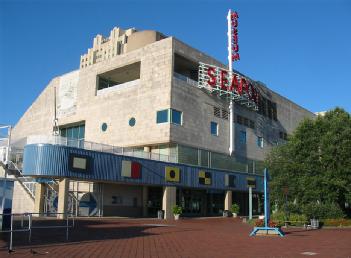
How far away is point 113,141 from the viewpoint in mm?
48281

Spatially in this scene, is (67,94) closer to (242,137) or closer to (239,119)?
(239,119)

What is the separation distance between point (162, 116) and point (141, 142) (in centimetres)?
385

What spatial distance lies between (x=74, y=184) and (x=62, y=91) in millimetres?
20565

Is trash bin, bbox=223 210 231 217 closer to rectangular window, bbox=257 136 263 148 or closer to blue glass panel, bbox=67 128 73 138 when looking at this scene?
rectangular window, bbox=257 136 263 148

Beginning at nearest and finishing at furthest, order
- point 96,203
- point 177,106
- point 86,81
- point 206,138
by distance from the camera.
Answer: point 96,203
point 177,106
point 206,138
point 86,81

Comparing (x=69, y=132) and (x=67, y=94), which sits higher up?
(x=67, y=94)

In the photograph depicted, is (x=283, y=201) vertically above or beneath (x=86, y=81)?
beneath

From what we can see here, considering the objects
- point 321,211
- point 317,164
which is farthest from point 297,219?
point 317,164

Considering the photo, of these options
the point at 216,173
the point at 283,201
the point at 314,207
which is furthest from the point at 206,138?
the point at 314,207

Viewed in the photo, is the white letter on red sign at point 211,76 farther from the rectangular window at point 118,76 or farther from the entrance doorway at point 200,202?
the entrance doorway at point 200,202

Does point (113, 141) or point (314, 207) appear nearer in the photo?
point (314, 207)

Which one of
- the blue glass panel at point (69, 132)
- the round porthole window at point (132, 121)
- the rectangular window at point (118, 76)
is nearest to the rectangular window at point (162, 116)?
the round porthole window at point (132, 121)

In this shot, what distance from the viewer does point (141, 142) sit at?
45.2 meters

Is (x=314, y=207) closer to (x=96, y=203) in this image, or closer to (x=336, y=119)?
(x=336, y=119)
